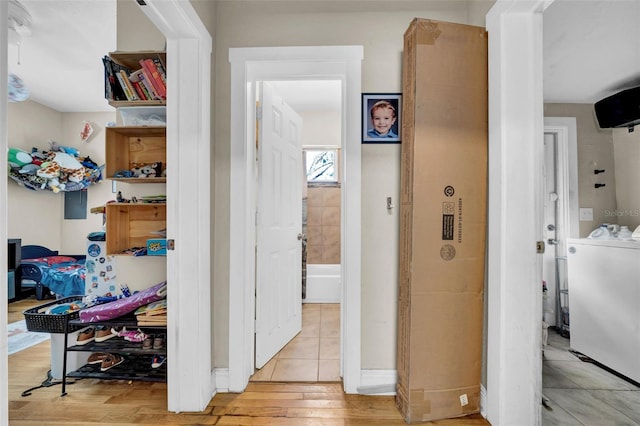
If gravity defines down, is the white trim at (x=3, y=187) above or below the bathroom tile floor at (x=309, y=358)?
above

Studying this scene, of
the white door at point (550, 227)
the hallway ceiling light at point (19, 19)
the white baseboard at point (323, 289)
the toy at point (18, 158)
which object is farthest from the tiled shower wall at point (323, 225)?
the toy at point (18, 158)

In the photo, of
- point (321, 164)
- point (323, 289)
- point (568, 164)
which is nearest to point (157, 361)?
point (323, 289)

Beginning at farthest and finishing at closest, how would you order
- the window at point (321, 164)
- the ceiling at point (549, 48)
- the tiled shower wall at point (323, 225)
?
the window at point (321, 164)
the tiled shower wall at point (323, 225)
the ceiling at point (549, 48)

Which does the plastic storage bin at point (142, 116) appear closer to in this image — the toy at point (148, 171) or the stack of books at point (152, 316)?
the toy at point (148, 171)

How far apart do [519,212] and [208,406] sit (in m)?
1.96

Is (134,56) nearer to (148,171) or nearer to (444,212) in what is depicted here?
(148,171)

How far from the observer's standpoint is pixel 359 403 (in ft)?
6.13

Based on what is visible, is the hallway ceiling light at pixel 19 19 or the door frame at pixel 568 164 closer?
the door frame at pixel 568 164

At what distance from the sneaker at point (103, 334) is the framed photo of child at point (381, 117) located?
82.0 inches

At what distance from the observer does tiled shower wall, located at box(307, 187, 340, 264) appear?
4395 mm

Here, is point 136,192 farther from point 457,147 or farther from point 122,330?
point 457,147

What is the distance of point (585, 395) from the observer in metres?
1.89

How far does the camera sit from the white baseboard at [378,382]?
1.96m

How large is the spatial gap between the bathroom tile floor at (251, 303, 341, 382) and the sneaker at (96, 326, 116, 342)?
3.26 ft
